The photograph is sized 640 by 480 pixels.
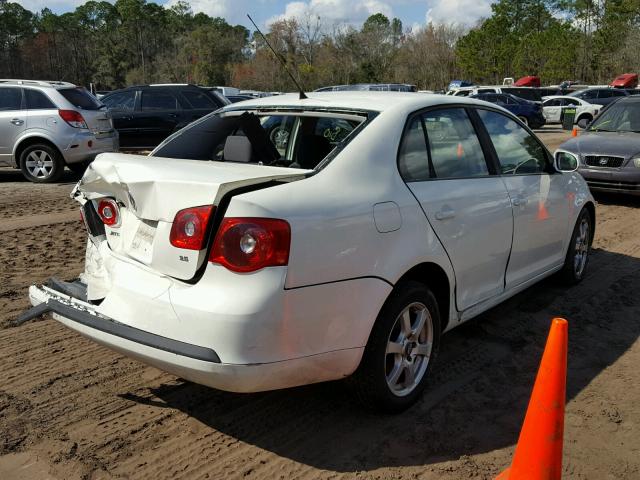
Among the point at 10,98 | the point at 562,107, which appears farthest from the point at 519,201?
the point at 562,107

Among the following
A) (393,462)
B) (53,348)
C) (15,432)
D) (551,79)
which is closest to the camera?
(393,462)

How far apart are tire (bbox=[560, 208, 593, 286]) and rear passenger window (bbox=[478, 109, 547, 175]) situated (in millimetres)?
842

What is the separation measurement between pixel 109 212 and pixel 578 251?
4.07 metres

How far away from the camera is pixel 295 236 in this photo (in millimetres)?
2689

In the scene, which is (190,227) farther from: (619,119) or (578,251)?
(619,119)

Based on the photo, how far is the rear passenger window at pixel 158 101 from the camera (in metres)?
13.8

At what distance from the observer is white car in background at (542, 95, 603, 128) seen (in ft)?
90.9

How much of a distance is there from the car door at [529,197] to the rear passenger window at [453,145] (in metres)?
0.23

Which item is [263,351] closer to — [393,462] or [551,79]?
[393,462]

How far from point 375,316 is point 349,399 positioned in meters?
0.75

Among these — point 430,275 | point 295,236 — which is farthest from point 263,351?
point 430,275

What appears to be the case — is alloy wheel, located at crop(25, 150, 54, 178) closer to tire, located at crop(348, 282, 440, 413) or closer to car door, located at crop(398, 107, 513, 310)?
car door, located at crop(398, 107, 513, 310)

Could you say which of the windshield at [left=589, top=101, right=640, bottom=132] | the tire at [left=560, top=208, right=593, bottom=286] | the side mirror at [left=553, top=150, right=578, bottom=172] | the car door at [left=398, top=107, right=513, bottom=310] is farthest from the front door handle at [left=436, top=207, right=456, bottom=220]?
the windshield at [left=589, top=101, right=640, bottom=132]

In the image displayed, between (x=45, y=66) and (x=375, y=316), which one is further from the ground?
(x=45, y=66)
